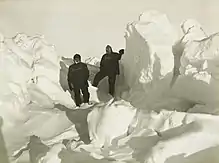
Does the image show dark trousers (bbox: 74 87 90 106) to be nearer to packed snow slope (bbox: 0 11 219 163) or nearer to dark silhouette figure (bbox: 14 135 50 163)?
packed snow slope (bbox: 0 11 219 163)

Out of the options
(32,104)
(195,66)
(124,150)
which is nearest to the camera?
(124,150)

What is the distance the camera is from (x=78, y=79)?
47.0 inches

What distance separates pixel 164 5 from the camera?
157cm

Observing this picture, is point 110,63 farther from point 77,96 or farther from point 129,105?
point 129,105

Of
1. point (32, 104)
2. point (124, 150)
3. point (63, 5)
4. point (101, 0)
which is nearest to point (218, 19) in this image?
point (101, 0)

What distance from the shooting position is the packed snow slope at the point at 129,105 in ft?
2.86

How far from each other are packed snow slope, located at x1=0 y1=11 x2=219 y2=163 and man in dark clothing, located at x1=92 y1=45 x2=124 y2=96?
0.03m

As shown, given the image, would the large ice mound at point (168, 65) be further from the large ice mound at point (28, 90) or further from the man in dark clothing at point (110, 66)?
the large ice mound at point (28, 90)

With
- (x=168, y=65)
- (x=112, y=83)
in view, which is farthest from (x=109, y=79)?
(x=168, y=65)

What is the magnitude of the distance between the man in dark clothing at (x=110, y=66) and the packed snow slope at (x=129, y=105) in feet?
0.10

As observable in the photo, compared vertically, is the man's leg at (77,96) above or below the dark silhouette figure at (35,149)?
above

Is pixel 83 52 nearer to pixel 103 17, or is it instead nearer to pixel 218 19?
pixel 103 17

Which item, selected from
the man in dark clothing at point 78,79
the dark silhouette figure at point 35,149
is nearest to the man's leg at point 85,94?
the man in dark clothing at point 78,79

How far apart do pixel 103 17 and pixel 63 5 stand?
0.13 m
